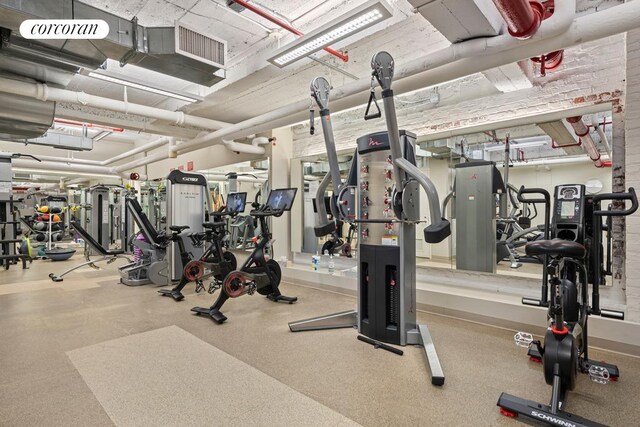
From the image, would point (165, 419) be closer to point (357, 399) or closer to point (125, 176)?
point (357, 399)

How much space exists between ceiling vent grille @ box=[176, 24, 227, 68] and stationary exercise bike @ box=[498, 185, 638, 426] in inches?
140

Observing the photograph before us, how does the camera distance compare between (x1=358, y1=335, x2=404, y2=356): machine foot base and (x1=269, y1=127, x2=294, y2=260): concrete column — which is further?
(x1=269, y1=127, x2=294, y2=260): concrete column

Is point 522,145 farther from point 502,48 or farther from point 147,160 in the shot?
point 147,160

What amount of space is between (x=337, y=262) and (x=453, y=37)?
13.7 ft

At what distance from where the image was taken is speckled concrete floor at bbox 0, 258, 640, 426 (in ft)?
6.83

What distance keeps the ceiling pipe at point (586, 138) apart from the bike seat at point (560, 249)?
2.39 meters

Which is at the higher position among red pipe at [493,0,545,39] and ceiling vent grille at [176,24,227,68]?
ceiling vent grille at [176,24,227,68]

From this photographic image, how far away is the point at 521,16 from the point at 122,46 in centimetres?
346

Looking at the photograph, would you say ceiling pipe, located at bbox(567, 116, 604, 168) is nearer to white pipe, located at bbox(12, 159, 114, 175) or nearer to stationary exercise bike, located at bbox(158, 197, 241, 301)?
stationary exercise bike, located at bbox(158, 197, 241, 301)

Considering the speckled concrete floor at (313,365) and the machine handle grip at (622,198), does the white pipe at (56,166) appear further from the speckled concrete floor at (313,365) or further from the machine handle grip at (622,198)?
the machine handle grip at (622,198)

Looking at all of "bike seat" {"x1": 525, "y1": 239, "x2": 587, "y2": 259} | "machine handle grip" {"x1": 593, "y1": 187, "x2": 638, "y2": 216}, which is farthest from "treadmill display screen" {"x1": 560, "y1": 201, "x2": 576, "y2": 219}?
"bike seat" {"x1": 525, "y1": 239, "x2": 587, "y2": 259}

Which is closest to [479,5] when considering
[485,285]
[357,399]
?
[357,399]

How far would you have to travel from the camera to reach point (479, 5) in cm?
247

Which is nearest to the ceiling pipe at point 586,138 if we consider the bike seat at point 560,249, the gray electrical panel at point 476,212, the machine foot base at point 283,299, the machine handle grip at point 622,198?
the gray electrical panel at point 476,212
